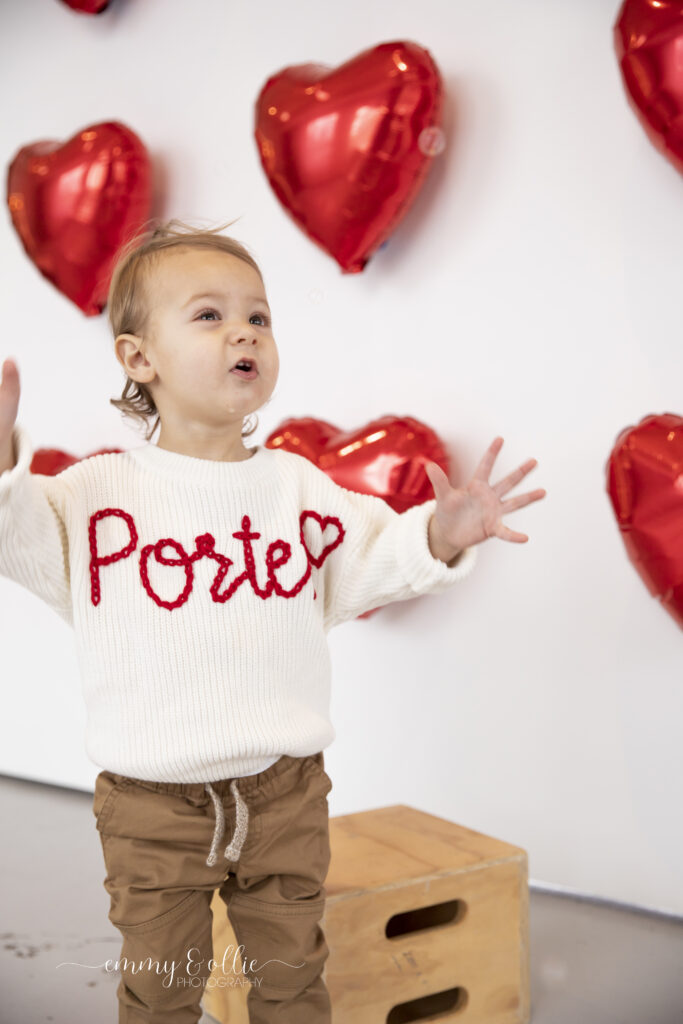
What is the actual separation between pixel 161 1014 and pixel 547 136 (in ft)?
3.98

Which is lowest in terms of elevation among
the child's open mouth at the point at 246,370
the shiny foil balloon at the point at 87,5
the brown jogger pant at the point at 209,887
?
the brown jogger pant at the point at 209,887

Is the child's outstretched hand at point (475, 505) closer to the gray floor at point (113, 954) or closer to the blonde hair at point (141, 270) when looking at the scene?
the blonde hair at point (141, 270)

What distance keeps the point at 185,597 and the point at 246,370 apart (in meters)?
0.22

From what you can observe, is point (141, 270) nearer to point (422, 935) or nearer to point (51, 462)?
point (422, 935)

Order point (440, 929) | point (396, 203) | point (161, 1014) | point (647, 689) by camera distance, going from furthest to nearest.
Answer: point (396, 203) → point (647, 689) → point (440, 929) → point (161, 1014)

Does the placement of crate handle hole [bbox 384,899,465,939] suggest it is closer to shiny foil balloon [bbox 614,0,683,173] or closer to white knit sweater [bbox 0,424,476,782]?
white knit sweater [bbox 0,424,476,782]

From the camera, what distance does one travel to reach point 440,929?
1136 millimetres

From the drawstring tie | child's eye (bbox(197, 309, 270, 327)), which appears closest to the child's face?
child's eye (bbox(197, 309, 270, 327))

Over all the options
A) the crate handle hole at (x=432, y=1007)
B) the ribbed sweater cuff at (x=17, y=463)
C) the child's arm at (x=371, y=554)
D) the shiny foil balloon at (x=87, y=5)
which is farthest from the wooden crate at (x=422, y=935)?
the shiny foil balloon at (x=87, y=5)

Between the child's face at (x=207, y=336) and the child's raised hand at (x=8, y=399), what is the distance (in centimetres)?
18

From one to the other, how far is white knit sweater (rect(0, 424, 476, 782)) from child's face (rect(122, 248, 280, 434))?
2.5 inches

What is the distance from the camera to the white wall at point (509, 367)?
141 cm

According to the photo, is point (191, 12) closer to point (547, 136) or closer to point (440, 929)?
point (547, 136)

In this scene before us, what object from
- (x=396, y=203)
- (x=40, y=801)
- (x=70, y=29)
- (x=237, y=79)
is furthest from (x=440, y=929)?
(x=70, y=29)
